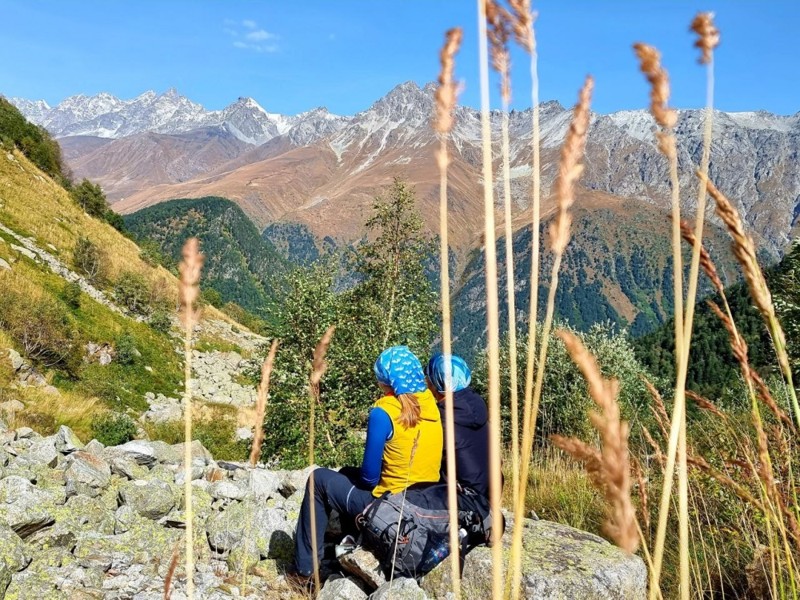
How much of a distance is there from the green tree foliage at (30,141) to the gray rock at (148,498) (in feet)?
92.3

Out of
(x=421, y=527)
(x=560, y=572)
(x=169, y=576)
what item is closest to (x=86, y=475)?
(x=421, y=527)

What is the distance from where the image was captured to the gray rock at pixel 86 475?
16.4 ft

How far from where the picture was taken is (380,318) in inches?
515

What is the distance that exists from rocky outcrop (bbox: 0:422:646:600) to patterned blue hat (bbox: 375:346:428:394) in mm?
1124

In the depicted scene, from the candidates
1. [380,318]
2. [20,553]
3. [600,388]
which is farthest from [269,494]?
[380,318]

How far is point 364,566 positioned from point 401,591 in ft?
1.84

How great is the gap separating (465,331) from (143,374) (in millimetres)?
149787

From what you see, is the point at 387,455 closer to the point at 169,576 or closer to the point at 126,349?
the point at 169,576

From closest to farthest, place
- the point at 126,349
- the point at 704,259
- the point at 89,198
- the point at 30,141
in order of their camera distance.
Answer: the point at 704,259
the point at 126,349
the point at 30,141
the point at 89,198

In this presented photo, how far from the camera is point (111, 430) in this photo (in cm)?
931

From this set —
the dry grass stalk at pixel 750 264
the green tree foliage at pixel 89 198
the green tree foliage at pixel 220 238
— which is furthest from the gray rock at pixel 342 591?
the green tree foliage at pixel 220 238

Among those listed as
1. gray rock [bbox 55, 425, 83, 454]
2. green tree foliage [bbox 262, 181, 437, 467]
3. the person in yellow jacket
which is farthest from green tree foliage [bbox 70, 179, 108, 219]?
the person in yellow jacket

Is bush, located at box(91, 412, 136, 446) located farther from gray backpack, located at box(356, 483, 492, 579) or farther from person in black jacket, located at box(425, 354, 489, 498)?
person in black jacket, located at box(425, 354, 489, 498)

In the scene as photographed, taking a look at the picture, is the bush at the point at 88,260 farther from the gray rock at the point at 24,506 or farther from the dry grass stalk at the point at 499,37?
the dry grass stalk at the point at 499,37
